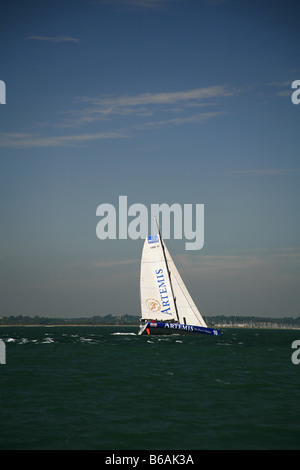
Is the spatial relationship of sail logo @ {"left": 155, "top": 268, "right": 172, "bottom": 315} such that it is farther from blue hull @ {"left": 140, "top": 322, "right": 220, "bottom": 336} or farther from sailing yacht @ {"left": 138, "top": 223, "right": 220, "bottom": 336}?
blue hull @ {"left": 140, "top": 322, "right": 220, "bottom": 336}

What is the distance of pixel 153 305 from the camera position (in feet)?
259

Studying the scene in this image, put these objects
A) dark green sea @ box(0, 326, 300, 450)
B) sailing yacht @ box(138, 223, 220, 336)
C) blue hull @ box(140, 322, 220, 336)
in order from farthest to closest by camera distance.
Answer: sailing yacht @ box(138, 223, 220, 336) < blue hull @ box(140, 322, 220, 336) < dark green sea @ box(0, 326, 300, 450)

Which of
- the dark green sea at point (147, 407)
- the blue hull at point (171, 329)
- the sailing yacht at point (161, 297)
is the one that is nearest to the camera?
the dark green sea at point (147, 407)

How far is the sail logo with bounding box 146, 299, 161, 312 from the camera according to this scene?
7888 centimetres

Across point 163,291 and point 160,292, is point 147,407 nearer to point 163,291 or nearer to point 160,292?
point 163,291

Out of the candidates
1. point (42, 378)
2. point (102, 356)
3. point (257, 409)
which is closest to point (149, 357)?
point (102, 356)

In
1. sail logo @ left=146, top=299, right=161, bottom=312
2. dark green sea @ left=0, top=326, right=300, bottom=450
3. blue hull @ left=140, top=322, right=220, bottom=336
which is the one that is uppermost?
sail logo @ left=146, top=299, right=161, bottom=312

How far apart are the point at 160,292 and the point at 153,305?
244 centimetres

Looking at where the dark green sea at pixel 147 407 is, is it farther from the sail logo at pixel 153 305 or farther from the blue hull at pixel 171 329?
the sail logo at pixel 153 305

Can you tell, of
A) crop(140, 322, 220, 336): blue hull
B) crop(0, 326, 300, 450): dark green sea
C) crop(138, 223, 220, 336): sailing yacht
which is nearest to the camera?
crop(0, 326, 300, 450): dark green sea

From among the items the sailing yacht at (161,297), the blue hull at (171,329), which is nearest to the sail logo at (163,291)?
the sailing yacht at (161,297)

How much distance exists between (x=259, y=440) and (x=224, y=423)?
221 centimetres

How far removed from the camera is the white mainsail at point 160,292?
78562mm

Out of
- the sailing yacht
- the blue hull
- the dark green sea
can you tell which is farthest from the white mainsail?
the dark green sea
